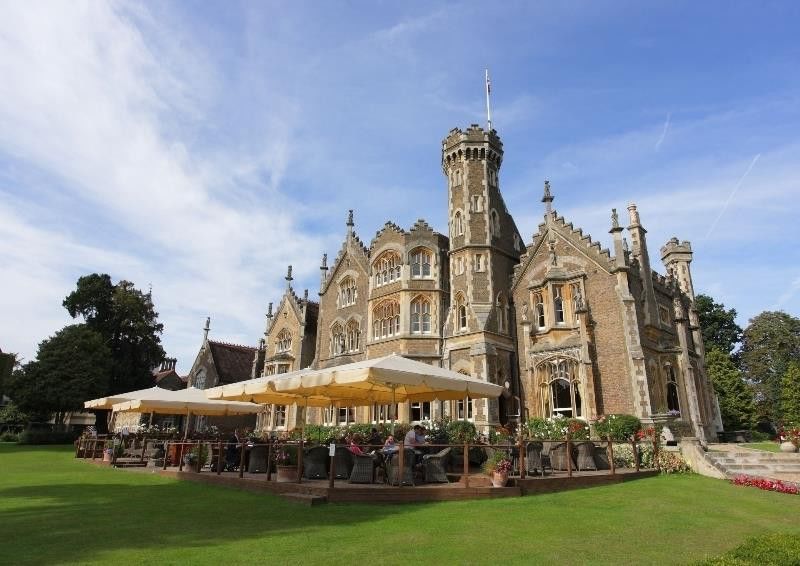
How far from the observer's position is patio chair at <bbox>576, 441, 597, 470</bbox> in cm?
A: 1511

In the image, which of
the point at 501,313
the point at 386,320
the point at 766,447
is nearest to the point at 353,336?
the point at 386,320

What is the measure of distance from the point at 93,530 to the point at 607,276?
22383mm

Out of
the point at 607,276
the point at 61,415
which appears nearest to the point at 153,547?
the point at 607,276

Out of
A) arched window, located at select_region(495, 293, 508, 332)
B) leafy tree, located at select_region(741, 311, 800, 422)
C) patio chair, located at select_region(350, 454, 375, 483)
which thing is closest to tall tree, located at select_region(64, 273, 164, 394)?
arched window, located at select_region(495, 293, 508, 332)

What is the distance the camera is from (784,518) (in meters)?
10.1

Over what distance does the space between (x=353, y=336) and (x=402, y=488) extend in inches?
870

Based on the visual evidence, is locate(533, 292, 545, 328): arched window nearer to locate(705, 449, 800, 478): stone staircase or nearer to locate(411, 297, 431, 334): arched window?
locate(411, 297, 431, 334): arched window

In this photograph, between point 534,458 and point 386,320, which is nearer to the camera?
point 534,458

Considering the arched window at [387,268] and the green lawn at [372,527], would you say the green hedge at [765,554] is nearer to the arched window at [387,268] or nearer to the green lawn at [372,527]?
the green lawn at [372,527]

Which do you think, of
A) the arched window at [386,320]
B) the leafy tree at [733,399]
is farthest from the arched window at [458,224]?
the leafy tree at [733,399]

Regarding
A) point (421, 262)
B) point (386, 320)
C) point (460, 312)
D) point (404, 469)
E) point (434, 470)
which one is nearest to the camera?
point (404, 469)

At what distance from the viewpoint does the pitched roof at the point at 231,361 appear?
43.6m

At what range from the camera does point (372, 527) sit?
26.5 feet

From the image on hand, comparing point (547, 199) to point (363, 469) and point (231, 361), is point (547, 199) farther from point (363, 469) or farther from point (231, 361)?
point (231, 361)
